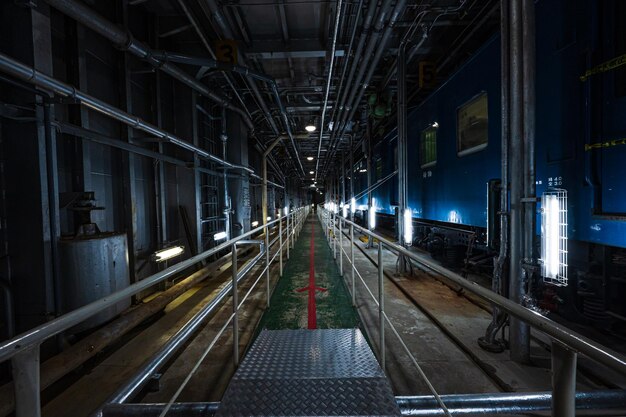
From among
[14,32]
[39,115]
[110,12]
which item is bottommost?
[39,115]

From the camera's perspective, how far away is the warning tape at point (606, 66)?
2.22 metres

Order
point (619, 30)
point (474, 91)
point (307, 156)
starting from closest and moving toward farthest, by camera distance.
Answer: point (619, 30) < point (474, 91) < point (307, 156)

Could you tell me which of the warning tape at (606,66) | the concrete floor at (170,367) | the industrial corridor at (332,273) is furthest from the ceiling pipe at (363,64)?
the concrete floor at (170,367)

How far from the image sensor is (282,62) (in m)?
6.19

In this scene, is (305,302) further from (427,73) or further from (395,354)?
(427,73)

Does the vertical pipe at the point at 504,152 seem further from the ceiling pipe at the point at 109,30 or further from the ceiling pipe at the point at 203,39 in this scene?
the ceiling pipe at the point at 109,30

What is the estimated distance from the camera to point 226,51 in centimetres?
455

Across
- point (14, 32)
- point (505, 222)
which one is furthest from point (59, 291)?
point (505, 222)

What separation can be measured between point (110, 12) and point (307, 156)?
13.8 meters

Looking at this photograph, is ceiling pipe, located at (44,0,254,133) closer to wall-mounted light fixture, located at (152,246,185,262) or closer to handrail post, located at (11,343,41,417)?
wall-mounted light fixture, located at (152,246,185,262)

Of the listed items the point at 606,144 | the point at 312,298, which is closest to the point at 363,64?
the point at 606,144

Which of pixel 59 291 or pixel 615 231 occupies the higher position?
pixel 615 231

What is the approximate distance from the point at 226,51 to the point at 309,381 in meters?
4.94

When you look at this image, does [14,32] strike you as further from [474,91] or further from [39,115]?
[474,91]
